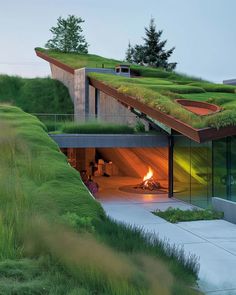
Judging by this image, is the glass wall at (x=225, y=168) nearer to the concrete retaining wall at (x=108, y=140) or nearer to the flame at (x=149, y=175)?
the concrete retaining wall at (x=108, y=140)

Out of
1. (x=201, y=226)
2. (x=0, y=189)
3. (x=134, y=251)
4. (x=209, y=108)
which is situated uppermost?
(x=209, y=108)

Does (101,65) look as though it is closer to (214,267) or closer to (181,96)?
(181,96)

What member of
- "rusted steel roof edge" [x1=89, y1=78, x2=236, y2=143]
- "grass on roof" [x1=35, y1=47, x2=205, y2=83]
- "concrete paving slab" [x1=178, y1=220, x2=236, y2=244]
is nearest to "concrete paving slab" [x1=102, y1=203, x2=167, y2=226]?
"concrete paving slab" [x1=178, y1=220, x2=236, y2=244]

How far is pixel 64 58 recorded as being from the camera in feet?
97.8

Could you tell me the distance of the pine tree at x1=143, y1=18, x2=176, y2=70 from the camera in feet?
162

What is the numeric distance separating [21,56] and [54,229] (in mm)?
39630

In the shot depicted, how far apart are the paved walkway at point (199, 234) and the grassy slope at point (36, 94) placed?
12.5 metres

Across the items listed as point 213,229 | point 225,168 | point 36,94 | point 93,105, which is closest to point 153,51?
point 36,94

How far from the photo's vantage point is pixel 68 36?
3622cm

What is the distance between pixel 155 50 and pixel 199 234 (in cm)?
4140

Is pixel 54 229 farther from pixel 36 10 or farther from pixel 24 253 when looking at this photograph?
pixel 36 10

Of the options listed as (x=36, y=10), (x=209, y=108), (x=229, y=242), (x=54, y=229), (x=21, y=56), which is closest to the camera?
(x=54, y=229)

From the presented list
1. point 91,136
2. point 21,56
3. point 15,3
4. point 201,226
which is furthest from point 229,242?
point 21,56

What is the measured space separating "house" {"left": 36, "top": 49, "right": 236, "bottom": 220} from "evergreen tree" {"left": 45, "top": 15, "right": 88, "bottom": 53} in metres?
14.3
